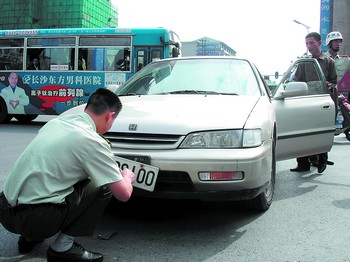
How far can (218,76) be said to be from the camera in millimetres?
4000

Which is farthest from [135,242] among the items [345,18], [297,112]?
[345,18]

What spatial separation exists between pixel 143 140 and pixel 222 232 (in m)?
0.97

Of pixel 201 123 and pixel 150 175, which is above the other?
pixel 201 123

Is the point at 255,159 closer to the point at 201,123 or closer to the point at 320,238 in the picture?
the point at 201,123

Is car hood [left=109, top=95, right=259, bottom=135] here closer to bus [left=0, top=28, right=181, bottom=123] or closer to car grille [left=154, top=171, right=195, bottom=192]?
car grille [left=154, top=171, right=195, bottom=192]

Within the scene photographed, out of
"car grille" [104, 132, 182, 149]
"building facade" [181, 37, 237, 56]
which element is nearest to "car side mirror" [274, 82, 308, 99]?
"car grille" [104, 132, 182, 149]

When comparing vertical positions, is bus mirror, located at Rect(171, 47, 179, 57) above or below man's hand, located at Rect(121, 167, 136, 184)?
above

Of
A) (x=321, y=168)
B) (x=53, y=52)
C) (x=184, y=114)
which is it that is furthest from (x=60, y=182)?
(x=53, y=52)

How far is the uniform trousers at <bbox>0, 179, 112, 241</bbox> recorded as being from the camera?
2225mm

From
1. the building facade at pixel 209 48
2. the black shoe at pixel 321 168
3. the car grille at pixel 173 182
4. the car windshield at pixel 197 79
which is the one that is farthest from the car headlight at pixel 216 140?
the building facade at pixel 209 48

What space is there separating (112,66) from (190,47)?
295 ft

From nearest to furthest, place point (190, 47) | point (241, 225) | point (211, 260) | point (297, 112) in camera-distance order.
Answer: point (211, 260) → point (241, 225) → point (297, 112) → point (190, 47)

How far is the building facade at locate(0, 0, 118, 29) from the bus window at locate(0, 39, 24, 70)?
1509 inches

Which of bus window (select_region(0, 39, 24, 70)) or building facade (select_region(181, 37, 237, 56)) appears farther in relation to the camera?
building facade (select_region(181, 37, 237, 56))
